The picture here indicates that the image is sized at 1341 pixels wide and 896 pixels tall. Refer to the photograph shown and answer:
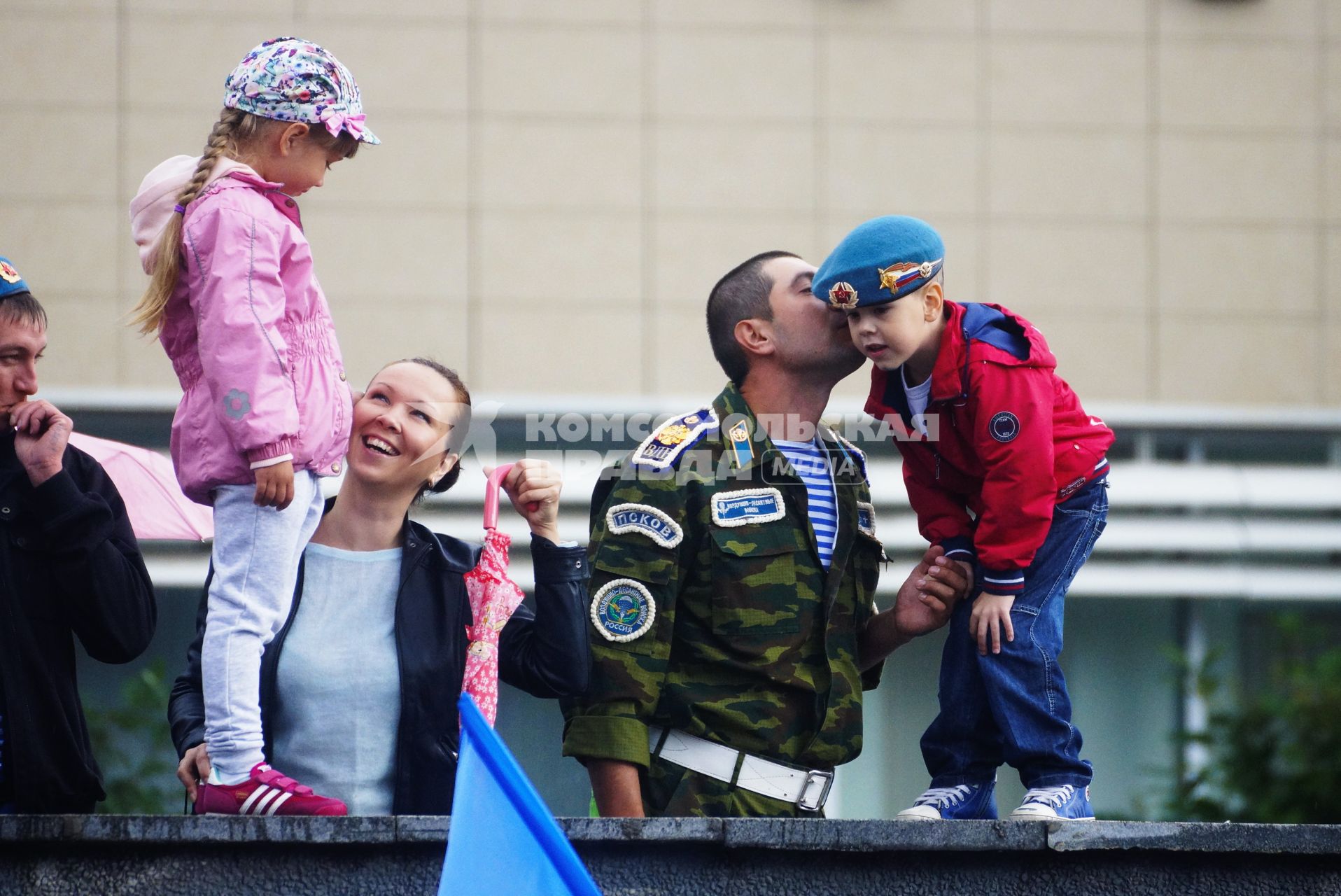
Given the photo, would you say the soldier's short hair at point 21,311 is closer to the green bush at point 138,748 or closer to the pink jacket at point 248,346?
the pink jacket at point 248,346

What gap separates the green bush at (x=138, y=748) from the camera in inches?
328

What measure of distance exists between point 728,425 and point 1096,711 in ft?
22.4

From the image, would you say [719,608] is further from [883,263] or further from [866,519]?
[883,263]

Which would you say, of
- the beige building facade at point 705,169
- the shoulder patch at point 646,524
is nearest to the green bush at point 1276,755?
the beige building facade at point 705,169

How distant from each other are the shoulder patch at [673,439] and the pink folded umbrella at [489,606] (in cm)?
34

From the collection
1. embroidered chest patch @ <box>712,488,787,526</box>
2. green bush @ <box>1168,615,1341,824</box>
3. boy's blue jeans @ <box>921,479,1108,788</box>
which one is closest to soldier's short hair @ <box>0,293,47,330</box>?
embroidered chest patch @ <box>712,488,787,526</box>

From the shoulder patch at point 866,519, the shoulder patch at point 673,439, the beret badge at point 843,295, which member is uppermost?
the beret badge at point 843,295

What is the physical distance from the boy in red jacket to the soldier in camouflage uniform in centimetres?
14

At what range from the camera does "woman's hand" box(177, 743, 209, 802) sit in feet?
10.5

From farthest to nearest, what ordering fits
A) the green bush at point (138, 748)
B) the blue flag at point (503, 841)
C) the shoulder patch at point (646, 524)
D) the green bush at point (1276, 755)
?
the green bush at point (1276, 755)
the green bush at point (138, 748)
the shoulder patch at point (646, 524)
the blue flag at point (503, 841)

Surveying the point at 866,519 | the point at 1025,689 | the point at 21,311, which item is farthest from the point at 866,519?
the point at 21,311

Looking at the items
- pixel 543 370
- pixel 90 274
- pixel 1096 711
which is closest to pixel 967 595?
pixel 1096 711

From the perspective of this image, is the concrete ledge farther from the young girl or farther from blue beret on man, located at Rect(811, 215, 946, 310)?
blue beret on man, located at Rect(811, 215, 946, 310)

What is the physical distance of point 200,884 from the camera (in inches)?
108
